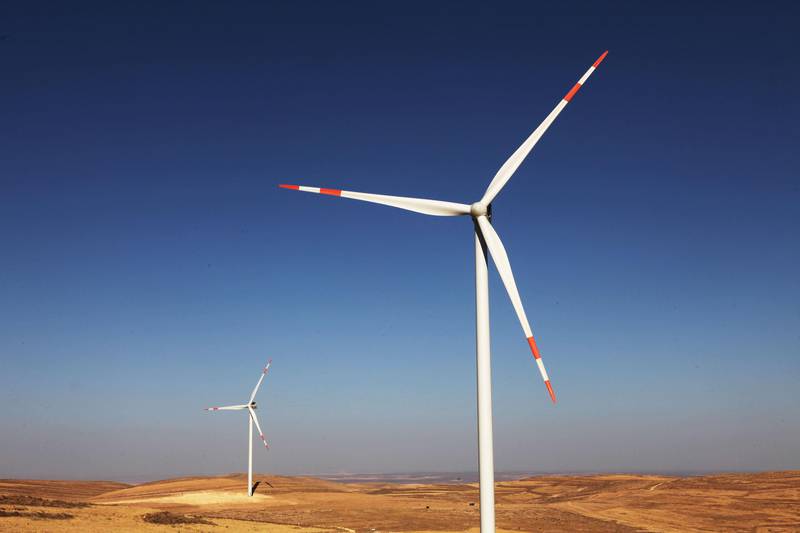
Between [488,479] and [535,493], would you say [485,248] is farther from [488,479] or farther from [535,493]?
[535,493]

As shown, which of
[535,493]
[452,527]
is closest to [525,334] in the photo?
[452,527]

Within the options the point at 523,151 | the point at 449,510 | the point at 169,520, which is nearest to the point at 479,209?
the point at 523,151

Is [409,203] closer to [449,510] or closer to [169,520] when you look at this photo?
[169,520]

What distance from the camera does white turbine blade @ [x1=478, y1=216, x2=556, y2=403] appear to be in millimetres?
23872

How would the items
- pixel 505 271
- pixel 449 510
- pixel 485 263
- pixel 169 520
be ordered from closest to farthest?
pixel 485 263 → pixel 505 271 → pixel 169 520 → pixel 449 510

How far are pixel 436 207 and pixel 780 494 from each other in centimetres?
7257

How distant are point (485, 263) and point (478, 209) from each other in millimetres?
2131

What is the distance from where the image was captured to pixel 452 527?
5819cm

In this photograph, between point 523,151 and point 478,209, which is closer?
point 478,209

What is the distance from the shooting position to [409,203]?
2836 cm

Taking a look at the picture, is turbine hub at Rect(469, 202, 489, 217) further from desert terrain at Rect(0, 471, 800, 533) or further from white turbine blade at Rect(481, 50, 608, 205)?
desert terrain at Rect(0, 471, 800, 533)

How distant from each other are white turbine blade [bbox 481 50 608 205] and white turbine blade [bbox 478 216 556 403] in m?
1.14

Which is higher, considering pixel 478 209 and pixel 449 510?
pixel 478 209

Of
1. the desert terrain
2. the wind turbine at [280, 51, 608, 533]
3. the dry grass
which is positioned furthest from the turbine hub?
the dry grass
